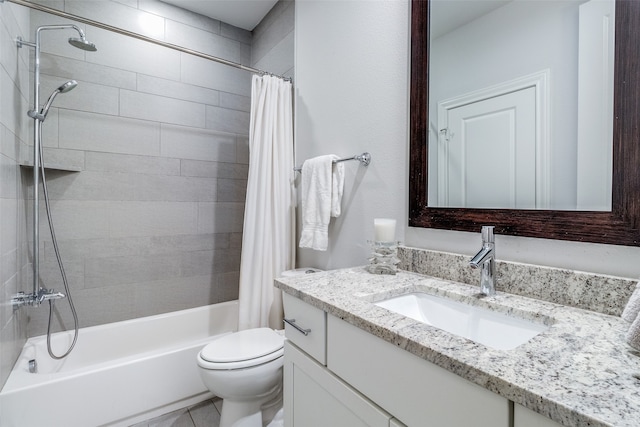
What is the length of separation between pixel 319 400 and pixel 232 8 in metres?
2.58

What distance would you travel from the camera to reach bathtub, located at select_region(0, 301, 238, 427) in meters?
1.35

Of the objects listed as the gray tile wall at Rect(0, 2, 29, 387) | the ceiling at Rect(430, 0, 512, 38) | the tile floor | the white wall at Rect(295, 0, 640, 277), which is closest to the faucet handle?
the white wall at Rect(295, 0, 640, 277)

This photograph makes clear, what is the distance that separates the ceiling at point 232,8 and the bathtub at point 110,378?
7.34 ft

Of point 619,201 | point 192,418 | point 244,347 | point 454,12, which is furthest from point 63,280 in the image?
point 619,201

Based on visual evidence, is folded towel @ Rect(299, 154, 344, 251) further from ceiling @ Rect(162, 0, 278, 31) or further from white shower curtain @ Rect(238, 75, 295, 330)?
ceiling @ Rect(162, 0, 278, 31)

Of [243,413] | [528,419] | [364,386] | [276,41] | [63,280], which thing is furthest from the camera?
[276,41]

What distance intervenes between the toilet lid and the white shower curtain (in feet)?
0.86

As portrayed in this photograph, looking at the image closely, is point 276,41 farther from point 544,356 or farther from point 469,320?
point 544,356

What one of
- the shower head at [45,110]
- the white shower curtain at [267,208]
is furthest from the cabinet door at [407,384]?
the shower head at [45,110]

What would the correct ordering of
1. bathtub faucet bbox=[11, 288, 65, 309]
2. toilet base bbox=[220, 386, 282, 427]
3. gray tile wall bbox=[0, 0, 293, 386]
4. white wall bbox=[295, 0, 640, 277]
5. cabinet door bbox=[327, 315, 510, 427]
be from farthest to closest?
gray tile wall bbox=[0, 0, 293, 386], bathtub faucet bbox=[11, 288, 65, 309], toilet base bbox=[220, 386, 282, 427], white wall bbox=[295, 0, 640, 277], cabinet door bbox=[327, 315, 510, 427]

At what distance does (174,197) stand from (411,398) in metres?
2.11

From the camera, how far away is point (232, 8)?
2285 mm

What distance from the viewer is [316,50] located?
183cm

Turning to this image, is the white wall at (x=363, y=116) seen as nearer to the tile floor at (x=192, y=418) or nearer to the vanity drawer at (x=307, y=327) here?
the vanity drawer at (x=307, y=327)
